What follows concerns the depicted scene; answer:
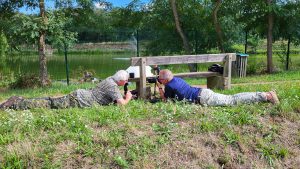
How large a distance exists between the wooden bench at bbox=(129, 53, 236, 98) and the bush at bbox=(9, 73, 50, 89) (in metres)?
5.95

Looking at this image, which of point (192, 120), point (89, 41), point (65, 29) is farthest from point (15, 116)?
point (89, 41)

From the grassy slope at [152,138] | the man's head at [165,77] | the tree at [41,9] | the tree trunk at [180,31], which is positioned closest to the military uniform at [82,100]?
the man's head at [165,77]

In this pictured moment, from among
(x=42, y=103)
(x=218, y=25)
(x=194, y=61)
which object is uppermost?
(x=218, y=25)

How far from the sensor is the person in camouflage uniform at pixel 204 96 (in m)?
6.89

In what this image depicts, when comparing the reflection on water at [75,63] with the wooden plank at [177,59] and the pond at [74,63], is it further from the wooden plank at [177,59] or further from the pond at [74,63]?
the wooden plank at [177,59]

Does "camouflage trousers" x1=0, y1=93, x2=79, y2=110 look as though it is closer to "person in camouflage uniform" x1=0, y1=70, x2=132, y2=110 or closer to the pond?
"person in camouflage uniform" x1=0, y1=70, x2=132, y2=110

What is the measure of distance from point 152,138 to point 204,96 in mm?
2032

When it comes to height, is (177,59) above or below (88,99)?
above

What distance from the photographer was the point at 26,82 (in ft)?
44.9

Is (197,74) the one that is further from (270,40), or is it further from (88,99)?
(270,40)

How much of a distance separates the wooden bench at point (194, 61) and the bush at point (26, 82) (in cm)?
595

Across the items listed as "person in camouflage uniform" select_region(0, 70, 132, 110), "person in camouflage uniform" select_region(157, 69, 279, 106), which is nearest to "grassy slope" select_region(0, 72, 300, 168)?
"person in camouflage uniform" select_region(157, 69, 279, 106)

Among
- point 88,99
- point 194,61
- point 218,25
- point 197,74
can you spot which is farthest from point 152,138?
point 218,25

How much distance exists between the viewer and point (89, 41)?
689 inches
